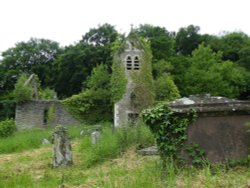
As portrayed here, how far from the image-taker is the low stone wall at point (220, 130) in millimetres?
8320

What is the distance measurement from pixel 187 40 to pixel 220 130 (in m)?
40.7

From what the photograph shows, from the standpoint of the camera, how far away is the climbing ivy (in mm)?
8250

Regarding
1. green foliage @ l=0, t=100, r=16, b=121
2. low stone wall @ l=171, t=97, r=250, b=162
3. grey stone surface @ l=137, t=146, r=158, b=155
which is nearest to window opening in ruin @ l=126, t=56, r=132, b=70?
green foliage @ l=0, t=100, r=16, b=121

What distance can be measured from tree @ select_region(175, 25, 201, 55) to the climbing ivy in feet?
133

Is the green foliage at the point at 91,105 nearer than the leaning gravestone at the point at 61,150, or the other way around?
the leaning gravestone at the point at 61,150

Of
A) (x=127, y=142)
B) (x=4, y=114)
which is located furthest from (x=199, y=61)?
(x=127, y=142)

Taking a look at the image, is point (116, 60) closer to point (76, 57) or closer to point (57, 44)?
point (76, 57)

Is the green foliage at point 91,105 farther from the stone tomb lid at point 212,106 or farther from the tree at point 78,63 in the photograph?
the stone tomb lid at point 212,106

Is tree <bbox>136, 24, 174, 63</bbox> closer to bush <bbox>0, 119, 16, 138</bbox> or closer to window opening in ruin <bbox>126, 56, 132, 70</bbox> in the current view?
window opening in ruin <bbox>126, 56, 132, 70</bbox>

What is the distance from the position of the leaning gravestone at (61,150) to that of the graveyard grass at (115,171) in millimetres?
264

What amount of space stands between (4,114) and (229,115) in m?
29.8

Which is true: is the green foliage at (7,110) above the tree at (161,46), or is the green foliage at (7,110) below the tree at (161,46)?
below

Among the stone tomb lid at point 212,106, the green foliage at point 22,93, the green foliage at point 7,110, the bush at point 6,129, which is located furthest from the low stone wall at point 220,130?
the green foliage at point 7,110

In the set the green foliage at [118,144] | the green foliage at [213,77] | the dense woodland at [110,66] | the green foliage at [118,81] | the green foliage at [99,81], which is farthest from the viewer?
the green foliage at [213,77]
